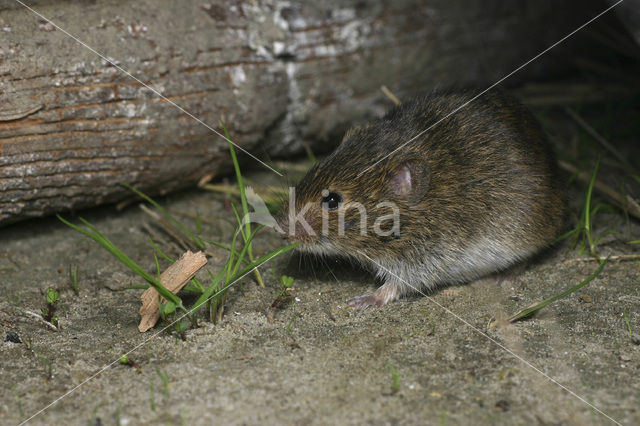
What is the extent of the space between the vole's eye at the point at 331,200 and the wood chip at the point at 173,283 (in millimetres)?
779

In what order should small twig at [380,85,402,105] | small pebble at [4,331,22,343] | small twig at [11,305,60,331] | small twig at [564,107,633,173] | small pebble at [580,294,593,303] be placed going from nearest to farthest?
1. small pebble at [4,331,22,343]
2. small twig at [11,305,60,331]
3. small pebble at [580,294,593,303]
4. small twig at [564,107,633,173]
5. small twig at [380,85,402,105]

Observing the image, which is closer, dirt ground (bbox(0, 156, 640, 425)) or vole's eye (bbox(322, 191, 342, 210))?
dirt ground (bbox(0, 156, 640, 425))

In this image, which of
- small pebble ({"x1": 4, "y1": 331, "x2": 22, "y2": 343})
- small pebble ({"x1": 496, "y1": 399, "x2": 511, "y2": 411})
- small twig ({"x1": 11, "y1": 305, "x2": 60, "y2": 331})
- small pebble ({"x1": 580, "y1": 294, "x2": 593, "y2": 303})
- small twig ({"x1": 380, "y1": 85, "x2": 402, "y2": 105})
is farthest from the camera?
small twig ({"x1": 380, "y1": 85, "x2": 402, "y2": 105})

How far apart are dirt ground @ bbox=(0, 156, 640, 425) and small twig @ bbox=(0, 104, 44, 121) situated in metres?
0.97

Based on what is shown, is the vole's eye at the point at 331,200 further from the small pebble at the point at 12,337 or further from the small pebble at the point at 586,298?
the small pebble at the point at 12,337

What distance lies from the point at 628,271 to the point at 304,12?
2916 mm

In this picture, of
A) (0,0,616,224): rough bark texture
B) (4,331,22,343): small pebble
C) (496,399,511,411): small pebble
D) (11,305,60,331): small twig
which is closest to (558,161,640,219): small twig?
(0,0,616,224): rough bark texture

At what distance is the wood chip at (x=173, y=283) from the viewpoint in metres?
3.20

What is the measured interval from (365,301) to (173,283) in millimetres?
1098

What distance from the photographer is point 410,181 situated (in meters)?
3.52

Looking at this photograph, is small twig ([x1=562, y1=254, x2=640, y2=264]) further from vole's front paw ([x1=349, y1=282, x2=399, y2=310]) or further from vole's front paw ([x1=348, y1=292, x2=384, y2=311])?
vole's front paw ([x1=348, y1=292, x2=384, y2=311])

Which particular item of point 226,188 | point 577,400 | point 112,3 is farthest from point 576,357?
point 112,3

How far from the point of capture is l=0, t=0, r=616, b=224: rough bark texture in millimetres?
3635

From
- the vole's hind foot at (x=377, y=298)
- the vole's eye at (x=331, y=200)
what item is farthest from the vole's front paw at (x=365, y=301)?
the vole's eye at (x=331, y=200)
